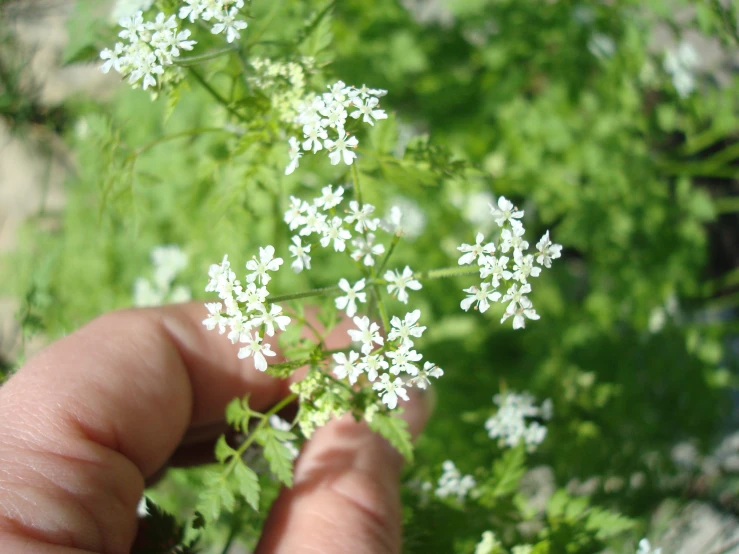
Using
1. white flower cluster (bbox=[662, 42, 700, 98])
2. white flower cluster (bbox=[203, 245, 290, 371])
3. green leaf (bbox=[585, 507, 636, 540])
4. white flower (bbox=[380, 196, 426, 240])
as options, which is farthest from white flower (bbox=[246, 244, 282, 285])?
white flower cluster (bbox=[662, 42, 700, 98])

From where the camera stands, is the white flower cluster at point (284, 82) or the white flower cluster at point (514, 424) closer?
the white flower cluster at point (284, 82)

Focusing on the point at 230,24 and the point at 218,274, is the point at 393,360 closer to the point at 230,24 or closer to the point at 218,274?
the point at 218,274

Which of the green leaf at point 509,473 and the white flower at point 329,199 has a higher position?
the white flower at point 329,199

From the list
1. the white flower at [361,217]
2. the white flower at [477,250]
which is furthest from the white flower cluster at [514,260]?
the white flower at [361,217]

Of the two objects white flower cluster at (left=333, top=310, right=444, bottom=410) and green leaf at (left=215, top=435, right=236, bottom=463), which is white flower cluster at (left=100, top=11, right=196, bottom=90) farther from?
green leaf at (left=215, top=435, right=236, bottom=463)

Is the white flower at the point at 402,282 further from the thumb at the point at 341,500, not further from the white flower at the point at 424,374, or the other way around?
the thumb at the point at 341,500

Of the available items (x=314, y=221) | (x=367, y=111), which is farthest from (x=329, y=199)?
(x=367, y=111)
